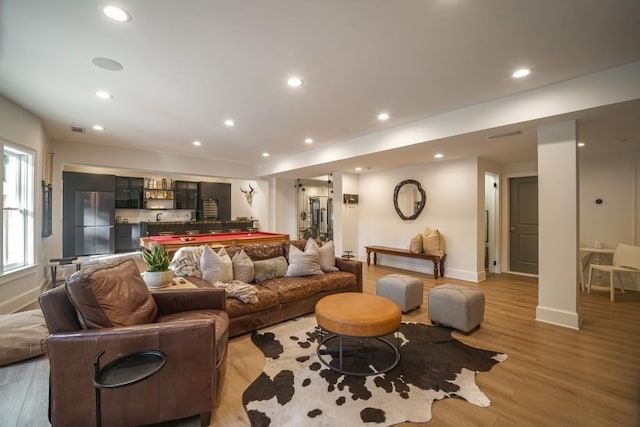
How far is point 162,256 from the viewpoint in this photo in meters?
2.64

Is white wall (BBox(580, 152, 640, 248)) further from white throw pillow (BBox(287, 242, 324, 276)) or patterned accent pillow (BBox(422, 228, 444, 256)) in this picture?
white throw pillow (BBox(287, 242, 324, 276))

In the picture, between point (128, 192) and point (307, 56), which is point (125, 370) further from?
point (128, 192)

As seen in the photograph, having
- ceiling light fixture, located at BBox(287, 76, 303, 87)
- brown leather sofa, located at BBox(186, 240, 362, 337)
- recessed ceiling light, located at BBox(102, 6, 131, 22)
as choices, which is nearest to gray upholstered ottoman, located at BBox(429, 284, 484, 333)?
brown leather sofa, located at BBox(186, 240, 362, 337)

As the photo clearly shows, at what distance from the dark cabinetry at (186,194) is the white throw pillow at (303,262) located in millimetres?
6816

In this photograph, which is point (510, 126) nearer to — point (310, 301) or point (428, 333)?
point (428, 333)

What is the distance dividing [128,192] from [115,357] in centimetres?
847

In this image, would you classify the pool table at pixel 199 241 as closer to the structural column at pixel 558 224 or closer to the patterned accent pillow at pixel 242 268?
the patterned accent pillow at pixel 242 268

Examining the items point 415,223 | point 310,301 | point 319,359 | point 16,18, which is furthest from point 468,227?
point 16,18

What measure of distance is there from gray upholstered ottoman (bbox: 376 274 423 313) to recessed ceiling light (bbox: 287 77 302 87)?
8.91 ft

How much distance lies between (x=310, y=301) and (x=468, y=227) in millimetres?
3674

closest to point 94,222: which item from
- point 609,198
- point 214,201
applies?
point 214,201

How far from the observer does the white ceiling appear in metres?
1.90

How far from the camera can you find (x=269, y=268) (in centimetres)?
357

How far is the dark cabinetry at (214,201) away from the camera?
934 centimetres
